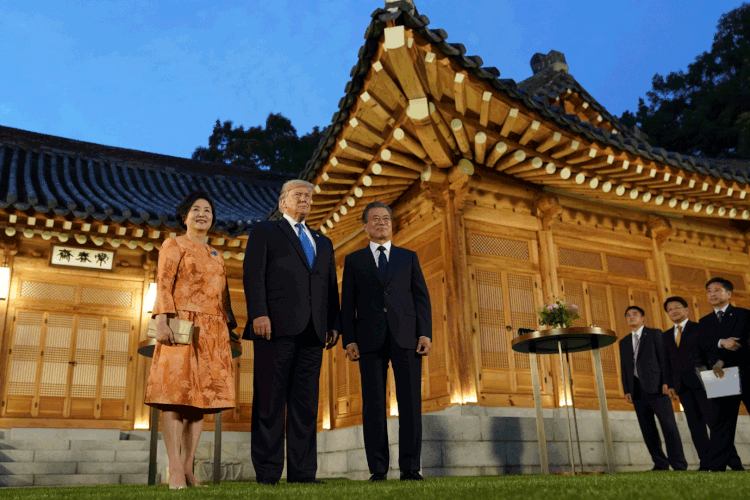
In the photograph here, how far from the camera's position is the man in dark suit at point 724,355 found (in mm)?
4672

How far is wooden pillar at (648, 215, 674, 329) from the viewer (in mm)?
8228

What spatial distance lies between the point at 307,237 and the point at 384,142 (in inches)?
128

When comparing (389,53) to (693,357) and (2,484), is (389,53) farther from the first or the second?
(2,484)

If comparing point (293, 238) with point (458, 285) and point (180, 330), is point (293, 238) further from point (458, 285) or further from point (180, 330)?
point (458, 285)

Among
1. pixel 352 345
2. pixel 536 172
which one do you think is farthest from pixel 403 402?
pixel 536 172

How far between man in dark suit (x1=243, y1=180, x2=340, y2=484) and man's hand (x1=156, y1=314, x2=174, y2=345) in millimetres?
447

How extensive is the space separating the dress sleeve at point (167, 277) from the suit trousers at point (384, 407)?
1195mm

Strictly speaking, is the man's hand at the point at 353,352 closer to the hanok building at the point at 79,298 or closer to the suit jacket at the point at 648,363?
the suit jacket at the point at 648,363

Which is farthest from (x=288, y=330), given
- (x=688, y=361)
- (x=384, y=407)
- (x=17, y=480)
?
(x=17, y=480)

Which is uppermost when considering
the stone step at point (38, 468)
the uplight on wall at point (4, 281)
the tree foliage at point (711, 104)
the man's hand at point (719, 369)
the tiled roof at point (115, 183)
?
the tree foliage at point (711, 104)

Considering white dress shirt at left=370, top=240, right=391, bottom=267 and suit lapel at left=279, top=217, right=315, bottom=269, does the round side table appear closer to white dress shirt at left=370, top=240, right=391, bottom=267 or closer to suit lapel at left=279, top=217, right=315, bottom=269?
white dress shirt at left=370, top=240, right=391, bottom=267

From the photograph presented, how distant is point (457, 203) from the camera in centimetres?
699

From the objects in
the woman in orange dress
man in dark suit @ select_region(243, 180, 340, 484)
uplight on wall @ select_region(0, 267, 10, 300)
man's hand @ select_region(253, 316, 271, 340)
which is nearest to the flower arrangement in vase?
man in dark suit @ select_region(243, 180, 340, 484)

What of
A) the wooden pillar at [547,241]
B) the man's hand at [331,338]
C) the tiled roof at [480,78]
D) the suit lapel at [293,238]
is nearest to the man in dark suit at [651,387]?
the wooden pillar at [547,241]
